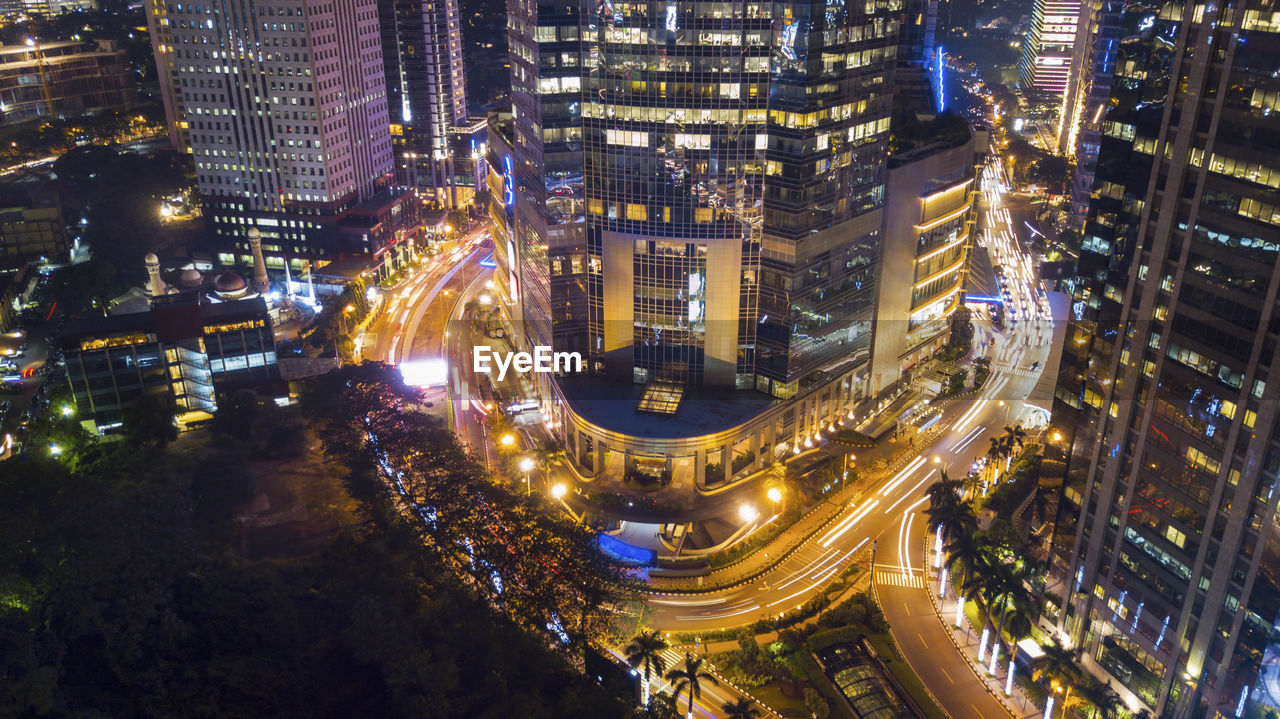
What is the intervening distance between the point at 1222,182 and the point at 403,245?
159 meters

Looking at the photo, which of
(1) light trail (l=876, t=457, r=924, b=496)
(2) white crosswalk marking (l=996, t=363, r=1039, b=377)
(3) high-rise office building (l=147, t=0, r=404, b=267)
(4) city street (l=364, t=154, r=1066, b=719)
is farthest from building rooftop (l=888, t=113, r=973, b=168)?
(3) high-rise office building (l=147, t=0, r=404, b=267)

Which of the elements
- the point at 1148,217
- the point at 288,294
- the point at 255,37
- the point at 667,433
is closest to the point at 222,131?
the point at 255,37

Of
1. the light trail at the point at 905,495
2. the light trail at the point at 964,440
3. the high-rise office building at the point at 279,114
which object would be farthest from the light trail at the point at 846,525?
the high-rise office building at the point at 279,114

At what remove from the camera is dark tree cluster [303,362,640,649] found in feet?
270

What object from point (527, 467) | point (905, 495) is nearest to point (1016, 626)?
point (905, 495)

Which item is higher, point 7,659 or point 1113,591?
point 7,659

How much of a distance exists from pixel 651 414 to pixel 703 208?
1089 inches

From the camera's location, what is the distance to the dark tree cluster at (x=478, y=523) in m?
82.4

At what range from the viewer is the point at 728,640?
305 ft

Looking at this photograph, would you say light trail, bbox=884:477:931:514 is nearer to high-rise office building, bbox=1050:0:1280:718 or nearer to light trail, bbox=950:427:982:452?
light trail, bbox=950:427:982:452

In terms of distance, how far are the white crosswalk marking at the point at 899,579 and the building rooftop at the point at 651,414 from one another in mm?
26083

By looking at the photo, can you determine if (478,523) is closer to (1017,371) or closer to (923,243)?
(923,243)

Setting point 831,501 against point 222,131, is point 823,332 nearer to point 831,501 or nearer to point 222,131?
point 831,501

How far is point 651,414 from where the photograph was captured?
381 ft
